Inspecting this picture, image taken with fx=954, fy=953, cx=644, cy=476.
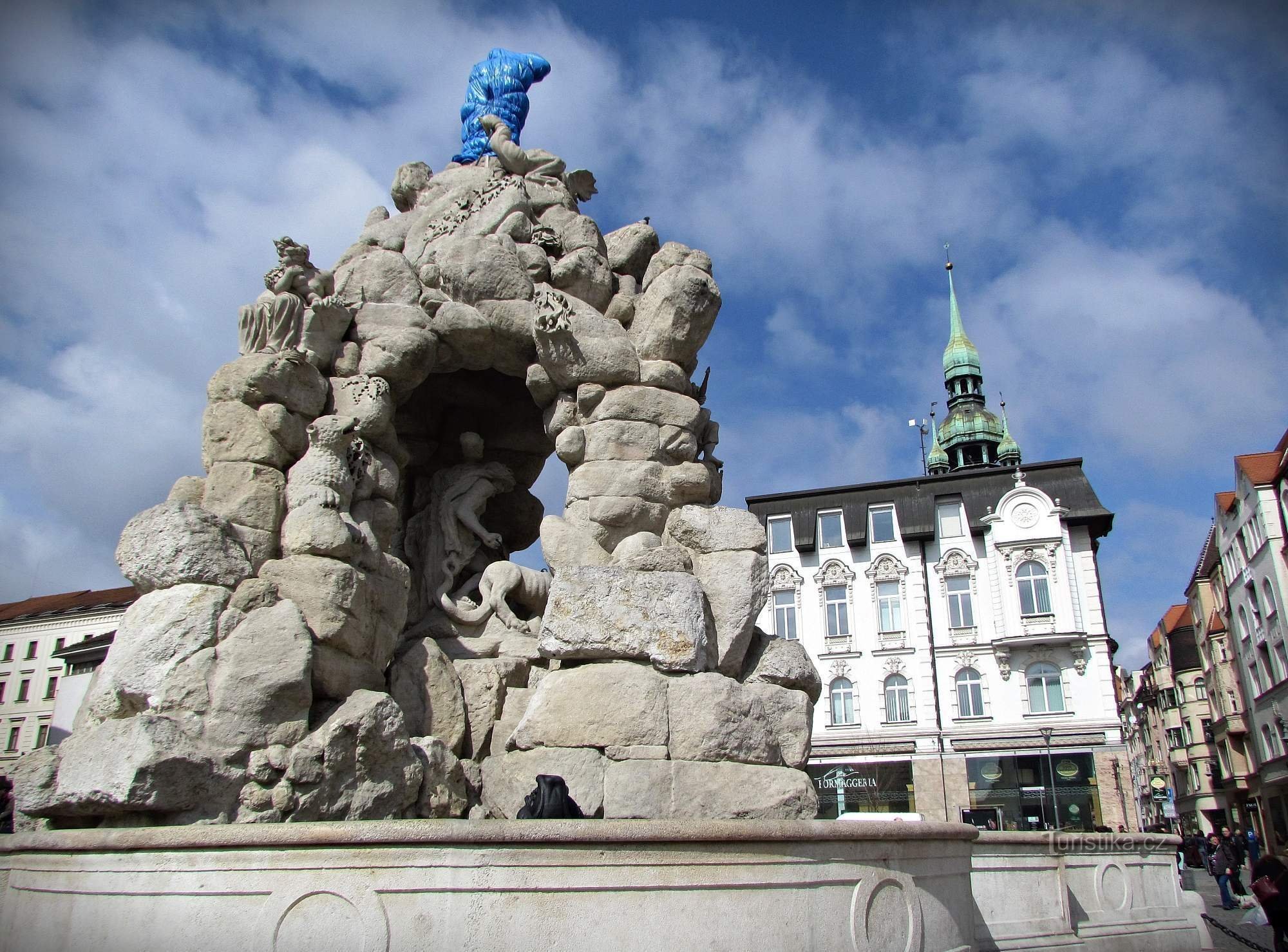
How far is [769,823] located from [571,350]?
13.1ft

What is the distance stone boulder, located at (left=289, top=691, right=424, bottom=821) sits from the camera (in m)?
5.27

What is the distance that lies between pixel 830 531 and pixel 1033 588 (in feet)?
22.3

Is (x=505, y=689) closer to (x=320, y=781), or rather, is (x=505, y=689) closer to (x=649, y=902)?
(x=320, y=781)

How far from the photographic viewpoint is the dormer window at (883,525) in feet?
107

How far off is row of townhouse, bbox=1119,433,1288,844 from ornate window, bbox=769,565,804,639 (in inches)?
421

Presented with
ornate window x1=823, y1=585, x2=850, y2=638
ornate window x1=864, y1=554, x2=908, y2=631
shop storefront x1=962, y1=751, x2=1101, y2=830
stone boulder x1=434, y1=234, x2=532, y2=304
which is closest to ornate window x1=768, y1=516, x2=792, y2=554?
ornate window x1=823, y1=585, x2=850, y2=638

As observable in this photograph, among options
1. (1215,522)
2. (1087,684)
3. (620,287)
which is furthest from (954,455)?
(620,287)

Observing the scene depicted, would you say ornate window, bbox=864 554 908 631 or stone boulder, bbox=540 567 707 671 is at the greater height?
ornate window, bbox=864 554 908 631

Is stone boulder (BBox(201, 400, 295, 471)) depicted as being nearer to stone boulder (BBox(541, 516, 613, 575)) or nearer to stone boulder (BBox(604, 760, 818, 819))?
stone boulder (BBox(541, 516, 613, 575))

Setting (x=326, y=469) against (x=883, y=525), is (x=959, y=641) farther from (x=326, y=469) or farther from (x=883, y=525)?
(x=326, y=469)

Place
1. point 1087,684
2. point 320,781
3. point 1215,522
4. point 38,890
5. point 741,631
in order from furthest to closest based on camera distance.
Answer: point 1215,522 < point 1087,684 < point 741,631 < point 320,781 < point 38,890

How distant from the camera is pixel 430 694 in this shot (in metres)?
6.47

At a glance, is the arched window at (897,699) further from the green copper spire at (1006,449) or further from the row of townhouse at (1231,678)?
the green copper spire at (1006,449)

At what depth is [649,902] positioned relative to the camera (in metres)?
3.76
